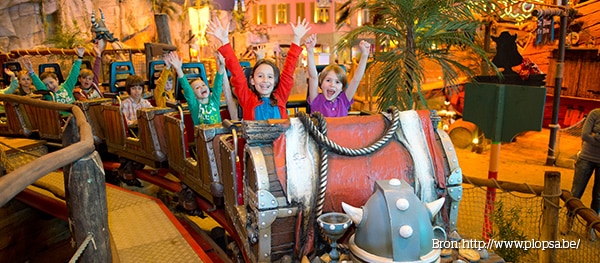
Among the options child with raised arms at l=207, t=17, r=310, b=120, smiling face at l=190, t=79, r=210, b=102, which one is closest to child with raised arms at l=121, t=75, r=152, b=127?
smiling face at l=190, t=79, r=210, b=102

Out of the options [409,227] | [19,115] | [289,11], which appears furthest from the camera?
[289,11]

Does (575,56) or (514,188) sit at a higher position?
(575,56)

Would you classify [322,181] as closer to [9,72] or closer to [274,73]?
[274,73]

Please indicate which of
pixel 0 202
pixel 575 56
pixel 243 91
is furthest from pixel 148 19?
pixel 0 202

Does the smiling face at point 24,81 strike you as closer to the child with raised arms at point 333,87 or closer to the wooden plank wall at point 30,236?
the wooden plank wall at point 30,236

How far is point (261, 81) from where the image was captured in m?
3.18

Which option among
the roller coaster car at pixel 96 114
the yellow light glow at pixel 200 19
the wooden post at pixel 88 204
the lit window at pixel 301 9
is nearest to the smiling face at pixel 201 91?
the wooden post at pixel 88 204

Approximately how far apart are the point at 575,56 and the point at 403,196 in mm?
10135

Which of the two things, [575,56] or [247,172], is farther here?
[575,56]

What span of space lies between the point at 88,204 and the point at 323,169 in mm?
1444

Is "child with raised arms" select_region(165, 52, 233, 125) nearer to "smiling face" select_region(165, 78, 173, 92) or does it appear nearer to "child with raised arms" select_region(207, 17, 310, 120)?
"child with raised arms" select_region(207, 17, 310, 120)

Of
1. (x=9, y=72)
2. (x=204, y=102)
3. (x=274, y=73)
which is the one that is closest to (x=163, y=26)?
(x=9, y=72)

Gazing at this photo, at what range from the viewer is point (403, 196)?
1.66 metres

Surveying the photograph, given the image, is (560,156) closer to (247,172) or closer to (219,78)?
(219,78)
